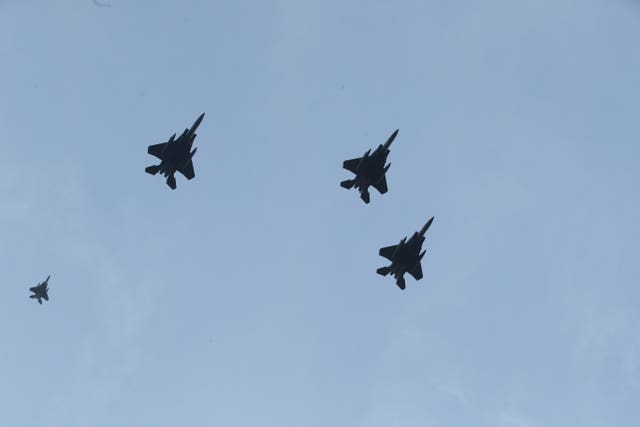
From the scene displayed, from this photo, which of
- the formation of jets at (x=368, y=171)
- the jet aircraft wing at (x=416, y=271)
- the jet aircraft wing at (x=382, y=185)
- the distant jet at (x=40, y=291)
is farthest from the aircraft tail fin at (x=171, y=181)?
the distant jet at (x=40, y=291)

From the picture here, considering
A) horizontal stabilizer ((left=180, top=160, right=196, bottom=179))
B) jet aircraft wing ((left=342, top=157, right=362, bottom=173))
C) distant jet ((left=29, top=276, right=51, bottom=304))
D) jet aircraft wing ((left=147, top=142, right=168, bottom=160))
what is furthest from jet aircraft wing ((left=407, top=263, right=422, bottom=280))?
distant jet ((left=29, top=276, right=51, bottom=304))

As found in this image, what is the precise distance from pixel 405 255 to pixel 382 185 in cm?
774

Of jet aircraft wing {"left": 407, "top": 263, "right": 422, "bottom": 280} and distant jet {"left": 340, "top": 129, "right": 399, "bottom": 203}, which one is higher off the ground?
distant jet {"left": 340, "top": 129, "right": 399, "bottom": 203}

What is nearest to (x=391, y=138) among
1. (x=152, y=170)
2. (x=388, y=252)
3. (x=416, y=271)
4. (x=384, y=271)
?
(x=388, y=252)

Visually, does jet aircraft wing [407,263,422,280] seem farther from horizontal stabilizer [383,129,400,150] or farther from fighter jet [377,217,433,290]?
horizontal stabilizer [383,129,400,150]

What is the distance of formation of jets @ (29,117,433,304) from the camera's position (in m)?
58.6

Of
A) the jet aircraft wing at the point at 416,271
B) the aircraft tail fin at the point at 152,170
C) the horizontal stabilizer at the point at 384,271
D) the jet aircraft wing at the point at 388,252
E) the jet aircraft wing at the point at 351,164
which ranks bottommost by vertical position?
the aircraft tail fin at the point at 152,170

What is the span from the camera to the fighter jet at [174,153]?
59.6 meters

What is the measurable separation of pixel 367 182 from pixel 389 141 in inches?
189

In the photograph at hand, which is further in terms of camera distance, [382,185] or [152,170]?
[382,185]

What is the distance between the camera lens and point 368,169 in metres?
58.8

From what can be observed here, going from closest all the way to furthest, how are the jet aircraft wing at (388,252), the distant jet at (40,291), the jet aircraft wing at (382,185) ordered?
the jet aircraft wing at (388,252), the jet aircraft wing at (382,185), the distant jet at (40,291)

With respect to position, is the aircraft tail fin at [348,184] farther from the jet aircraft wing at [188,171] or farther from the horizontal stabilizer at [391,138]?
the jet aircraft wing at [188,171]

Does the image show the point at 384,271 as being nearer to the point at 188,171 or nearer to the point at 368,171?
the point at 368,171
